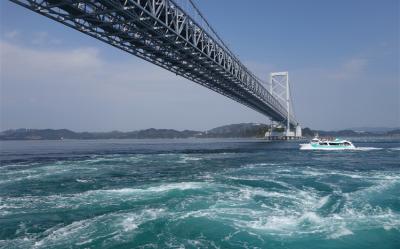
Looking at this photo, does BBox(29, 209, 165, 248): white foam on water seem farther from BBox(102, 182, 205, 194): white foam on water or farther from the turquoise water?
BBox(102, 182, 205, 194): white foam on water

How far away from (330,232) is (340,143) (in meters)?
48.4

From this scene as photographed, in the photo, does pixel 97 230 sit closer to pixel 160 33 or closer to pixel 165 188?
pixel 165 188

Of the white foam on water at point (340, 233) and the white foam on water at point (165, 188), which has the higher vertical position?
the white foam on water at point (165, 188)

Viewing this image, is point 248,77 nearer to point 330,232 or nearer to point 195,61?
point 195,61

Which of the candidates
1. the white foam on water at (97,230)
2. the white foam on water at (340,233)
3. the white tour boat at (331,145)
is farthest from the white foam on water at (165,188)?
the white tour boat at (331,145)

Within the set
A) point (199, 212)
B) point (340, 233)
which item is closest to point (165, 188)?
point (199, 212)

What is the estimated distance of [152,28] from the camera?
2692cm

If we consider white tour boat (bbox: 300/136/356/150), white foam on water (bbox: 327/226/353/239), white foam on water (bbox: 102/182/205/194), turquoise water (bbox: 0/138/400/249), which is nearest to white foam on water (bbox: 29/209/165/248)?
turquoise water (bbox: 0/138/400/249)

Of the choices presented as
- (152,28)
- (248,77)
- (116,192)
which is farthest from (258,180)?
(248,77)

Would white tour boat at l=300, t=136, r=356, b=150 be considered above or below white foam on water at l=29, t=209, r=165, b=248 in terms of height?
above

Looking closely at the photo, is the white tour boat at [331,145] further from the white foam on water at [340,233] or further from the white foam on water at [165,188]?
the white foam on water at [340,233]

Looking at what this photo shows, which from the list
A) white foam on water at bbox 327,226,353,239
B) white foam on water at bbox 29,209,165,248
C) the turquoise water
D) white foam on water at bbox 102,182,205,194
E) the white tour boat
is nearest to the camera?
white foam on water at bbox 29,209,165,248

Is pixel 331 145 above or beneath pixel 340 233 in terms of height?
above

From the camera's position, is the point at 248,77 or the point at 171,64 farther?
the point at 248,77
